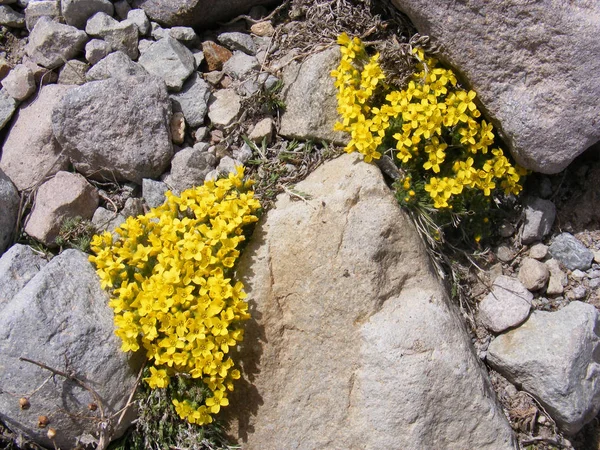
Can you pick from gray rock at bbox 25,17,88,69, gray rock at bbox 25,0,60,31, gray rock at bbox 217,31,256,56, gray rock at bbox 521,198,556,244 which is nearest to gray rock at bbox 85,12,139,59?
gray rock at bbox 25,17,88,69

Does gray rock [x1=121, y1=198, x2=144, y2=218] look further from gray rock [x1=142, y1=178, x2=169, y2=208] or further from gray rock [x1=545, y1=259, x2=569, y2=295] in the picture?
gray rock [x1=545, y1=259, x2=569, y2=295]

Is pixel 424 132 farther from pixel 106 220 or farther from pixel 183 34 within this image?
pixel 106 220

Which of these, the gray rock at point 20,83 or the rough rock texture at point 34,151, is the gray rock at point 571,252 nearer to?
the rough rock texture at point 34,151

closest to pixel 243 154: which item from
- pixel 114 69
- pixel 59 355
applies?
pixel 114 69

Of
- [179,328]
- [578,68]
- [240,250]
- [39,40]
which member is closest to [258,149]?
[240,250]

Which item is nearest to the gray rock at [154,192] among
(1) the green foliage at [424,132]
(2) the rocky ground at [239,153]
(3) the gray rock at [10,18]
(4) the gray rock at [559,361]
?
(2) the rocky ground at [239,153]
